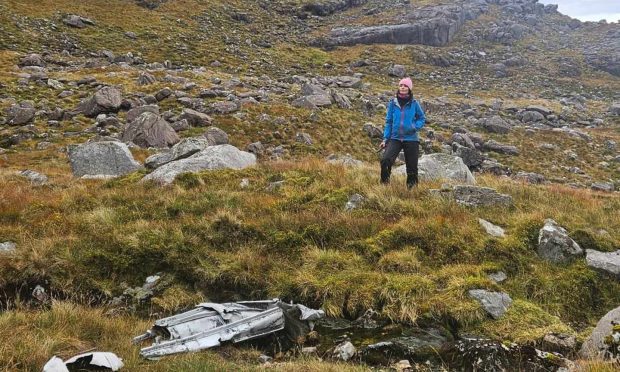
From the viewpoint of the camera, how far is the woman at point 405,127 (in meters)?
11.4

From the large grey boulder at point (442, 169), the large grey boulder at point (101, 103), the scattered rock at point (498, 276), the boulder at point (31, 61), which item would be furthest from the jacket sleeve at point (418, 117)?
the boulder at point (31, 61)

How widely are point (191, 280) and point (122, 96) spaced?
25260 mm

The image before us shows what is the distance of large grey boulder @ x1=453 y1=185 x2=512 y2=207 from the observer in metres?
11.1

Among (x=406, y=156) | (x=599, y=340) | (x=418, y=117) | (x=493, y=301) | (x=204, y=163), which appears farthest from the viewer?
(x=204, y=163)

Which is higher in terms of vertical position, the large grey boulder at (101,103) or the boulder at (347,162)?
the large grey boulder at (101,103)

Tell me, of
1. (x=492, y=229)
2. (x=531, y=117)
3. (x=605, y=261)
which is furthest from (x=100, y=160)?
(x=531, y=117)

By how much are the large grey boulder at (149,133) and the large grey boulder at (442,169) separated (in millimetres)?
13402

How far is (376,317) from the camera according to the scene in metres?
7.33

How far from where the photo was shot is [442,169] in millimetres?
14695

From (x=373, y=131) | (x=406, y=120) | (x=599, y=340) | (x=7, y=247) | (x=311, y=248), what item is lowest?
(x=373, y=131)

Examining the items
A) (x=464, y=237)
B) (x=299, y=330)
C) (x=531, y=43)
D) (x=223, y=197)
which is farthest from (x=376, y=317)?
(x=531, y=43)

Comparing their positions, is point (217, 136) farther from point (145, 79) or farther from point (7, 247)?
point (7, 247)

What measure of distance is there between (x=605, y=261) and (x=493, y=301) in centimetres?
301

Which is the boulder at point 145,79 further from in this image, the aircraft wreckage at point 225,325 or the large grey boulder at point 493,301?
the large grey boulder at point 493,301
